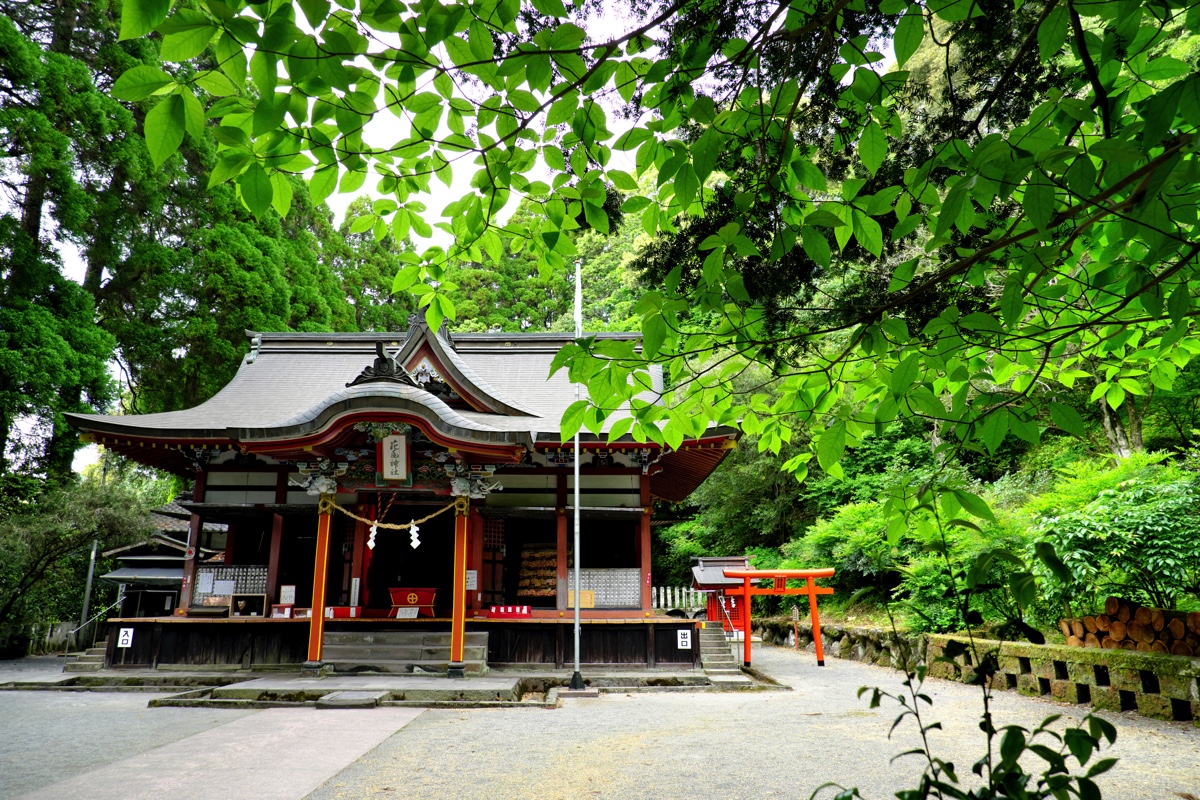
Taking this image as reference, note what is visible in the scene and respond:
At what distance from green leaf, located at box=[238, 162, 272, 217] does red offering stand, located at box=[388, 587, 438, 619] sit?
9244mm

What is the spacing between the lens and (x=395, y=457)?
29.8 ft

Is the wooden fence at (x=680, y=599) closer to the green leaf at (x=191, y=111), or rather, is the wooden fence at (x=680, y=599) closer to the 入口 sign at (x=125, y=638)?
the 入口 sign at (x=125, y=638)

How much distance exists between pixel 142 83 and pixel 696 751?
499 centimetres

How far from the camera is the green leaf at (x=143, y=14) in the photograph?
1.22m

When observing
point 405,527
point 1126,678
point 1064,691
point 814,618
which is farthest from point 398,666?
point 1126,678

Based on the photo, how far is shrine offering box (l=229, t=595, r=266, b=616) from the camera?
10180mm

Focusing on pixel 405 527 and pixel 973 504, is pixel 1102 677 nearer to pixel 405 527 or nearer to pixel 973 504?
pixel 973 504

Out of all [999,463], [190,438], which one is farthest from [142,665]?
[999,463]

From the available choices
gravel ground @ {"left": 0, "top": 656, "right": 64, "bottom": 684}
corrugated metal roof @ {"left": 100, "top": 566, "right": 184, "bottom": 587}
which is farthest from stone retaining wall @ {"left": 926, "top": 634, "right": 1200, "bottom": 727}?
corrugated metal roof @ {"left": 100, "top": 566, "right": 184, "bottom": 587}

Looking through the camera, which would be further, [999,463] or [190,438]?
[999,463]

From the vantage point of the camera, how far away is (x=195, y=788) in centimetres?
400

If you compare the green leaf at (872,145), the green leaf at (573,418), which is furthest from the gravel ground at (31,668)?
the green leaf at (872,145)

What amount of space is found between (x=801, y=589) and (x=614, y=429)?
9.42 meters

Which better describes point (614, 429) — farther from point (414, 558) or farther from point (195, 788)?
point (414, 558)
